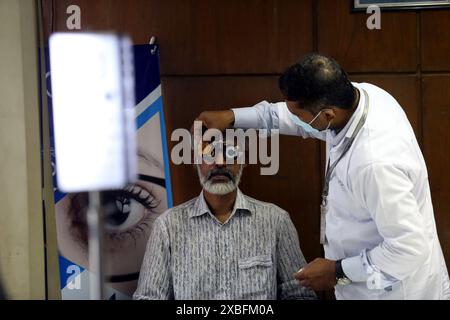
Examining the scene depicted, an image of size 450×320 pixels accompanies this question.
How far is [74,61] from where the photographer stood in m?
2.70

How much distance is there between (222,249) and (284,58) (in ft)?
3.20

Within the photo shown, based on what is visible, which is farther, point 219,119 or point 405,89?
point 405,89

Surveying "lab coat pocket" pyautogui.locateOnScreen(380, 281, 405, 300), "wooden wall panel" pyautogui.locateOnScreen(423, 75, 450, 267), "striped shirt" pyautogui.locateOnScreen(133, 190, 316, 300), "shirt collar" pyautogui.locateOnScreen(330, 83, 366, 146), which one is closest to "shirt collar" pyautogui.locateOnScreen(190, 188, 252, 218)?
"striped shirt" pyautogui.locateOnScreen(133, 190, 316, 300)

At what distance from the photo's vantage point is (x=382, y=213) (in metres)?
2.07

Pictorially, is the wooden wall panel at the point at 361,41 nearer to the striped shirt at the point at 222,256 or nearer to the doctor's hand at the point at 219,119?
the doctor's hand at the point at 219,119

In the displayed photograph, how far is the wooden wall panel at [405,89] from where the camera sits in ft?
9.27

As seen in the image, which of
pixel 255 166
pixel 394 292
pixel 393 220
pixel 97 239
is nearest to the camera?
pixel 97 239

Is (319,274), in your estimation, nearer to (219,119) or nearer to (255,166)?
(255,166)

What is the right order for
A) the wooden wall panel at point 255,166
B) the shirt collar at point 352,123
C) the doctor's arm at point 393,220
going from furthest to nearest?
the wooden wall panel at point 255,166 → the shirt collar at point 352,123 → the doctor's arm at point 393,220

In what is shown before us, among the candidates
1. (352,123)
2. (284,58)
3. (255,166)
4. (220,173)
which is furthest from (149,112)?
(352,123)

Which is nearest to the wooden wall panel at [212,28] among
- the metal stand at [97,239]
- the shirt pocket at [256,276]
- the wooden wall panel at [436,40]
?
the wooden wall panel at [436,40]

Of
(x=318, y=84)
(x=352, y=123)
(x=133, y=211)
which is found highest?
(x=318, y=84)

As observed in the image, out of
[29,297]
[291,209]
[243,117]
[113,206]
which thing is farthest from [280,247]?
[29,297]

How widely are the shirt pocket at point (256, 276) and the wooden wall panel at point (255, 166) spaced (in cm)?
38
